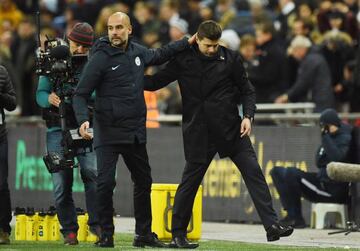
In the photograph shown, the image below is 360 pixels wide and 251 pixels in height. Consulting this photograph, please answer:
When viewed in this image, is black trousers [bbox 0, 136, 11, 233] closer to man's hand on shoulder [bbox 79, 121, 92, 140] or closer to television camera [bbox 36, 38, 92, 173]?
television camera [bbox 36, 38, 92, 173]

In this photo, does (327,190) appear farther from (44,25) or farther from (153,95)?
(44,25)

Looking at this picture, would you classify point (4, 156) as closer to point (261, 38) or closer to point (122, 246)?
point (122, 246)

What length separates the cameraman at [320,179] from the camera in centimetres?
1692

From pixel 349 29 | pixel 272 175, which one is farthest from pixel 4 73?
pixel 349 29

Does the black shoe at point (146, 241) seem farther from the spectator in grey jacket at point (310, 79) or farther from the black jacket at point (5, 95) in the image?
the spectator in grey jacket at point (310, 79)

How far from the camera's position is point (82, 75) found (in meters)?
13.1

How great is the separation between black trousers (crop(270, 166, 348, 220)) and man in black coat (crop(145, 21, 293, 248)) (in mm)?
4086

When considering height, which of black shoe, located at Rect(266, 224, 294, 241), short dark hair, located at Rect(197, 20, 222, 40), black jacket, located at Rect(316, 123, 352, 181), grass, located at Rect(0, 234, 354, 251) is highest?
short dark hair, located at Rect(197, 20, 222, 40)

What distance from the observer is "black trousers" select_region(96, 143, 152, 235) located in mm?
13102

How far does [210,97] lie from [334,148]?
12.9 ft

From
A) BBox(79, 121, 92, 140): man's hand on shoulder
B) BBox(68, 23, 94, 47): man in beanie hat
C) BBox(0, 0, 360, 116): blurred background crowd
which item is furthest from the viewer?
BBox(0, 0, 360, 116): blurred background crowd

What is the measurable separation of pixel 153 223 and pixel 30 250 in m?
1.89

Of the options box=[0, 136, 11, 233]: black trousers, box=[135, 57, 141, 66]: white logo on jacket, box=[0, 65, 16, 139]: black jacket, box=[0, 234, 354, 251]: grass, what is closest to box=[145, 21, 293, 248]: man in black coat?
box=[135, 57, 141, 66]: white logo on jacket

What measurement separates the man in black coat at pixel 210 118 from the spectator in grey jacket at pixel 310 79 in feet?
19.4
